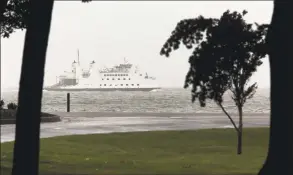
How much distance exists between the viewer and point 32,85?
30.6 ft

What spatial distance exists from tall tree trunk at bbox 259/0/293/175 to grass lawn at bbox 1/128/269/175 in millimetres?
4260

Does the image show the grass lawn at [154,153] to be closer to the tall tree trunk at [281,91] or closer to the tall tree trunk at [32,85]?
the tall tree trunk at [32,85]

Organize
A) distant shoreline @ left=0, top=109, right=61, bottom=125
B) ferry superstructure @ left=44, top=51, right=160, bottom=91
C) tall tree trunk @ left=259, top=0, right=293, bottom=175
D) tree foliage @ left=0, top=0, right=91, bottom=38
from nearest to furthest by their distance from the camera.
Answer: tall tree trunk @ left=259, top=0, right=293, bottom=175, tree foliage @ left=0, top=0, right=91, bottom=38, distant shoreline @ left=0, top=109, right=61, bottom=125, ferry superstructure @ left=44, top=51, right=160, bottom=91

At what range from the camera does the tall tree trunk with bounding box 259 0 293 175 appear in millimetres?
8984

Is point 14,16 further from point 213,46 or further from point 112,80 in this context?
point 112,80

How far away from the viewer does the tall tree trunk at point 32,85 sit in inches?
367

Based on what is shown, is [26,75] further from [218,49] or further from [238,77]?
[238,77]

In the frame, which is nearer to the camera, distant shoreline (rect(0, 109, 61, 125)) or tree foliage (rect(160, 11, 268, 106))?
tree foliage (rect(160, 11, 268, 106))

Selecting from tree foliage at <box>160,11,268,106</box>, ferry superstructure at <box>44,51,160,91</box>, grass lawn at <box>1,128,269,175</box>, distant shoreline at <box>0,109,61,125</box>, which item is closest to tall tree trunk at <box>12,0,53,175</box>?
tree foliage at <box>160,11,268,106</box>

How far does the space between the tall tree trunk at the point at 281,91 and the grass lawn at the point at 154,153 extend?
4.26 meters

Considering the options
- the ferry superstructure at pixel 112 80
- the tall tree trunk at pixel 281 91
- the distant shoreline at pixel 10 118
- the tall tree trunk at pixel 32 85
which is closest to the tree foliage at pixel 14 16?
the tall tree trunk at pixel 32 85

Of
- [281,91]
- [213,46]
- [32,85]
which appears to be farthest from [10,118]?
[281,91]

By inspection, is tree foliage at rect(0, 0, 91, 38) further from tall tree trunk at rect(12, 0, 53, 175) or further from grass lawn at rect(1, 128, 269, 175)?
grass lawn at rect(1, 128, 269, 175)

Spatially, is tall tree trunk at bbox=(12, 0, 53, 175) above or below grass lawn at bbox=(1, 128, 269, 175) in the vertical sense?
above
